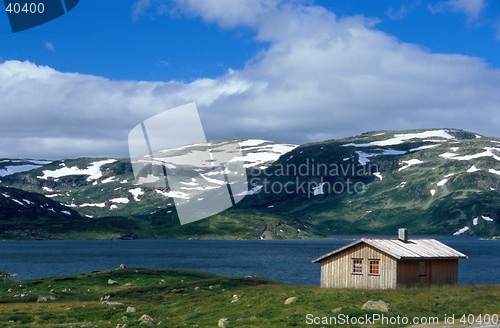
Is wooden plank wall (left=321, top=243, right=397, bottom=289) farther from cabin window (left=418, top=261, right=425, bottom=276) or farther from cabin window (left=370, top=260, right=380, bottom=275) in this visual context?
cabin window (left=418, top=261, right=425, bottom=276)

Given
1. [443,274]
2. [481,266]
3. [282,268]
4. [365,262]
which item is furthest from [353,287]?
[481,266]

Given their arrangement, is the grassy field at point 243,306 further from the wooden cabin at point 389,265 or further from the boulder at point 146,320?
the wooden cabin at point 389,265

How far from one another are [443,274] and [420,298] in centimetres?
1209

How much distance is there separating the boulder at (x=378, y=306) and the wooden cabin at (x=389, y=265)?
11.3 meters

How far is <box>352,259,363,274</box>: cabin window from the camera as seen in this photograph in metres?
60.7

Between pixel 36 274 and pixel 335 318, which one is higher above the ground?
pixel 335 318

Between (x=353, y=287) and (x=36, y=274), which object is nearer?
(x=353, y=287)

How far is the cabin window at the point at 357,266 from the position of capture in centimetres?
6066

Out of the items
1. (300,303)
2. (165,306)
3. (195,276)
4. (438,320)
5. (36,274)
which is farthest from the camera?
(36,274)

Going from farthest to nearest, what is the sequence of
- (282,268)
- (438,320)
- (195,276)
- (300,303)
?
(282,268) → (195,276) → (300,303) → (438,320)

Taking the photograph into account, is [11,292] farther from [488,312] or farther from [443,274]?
[488,312]

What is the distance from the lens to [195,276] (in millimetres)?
110000

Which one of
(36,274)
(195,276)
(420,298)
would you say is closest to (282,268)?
(195,276)

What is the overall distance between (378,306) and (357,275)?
580 inches
